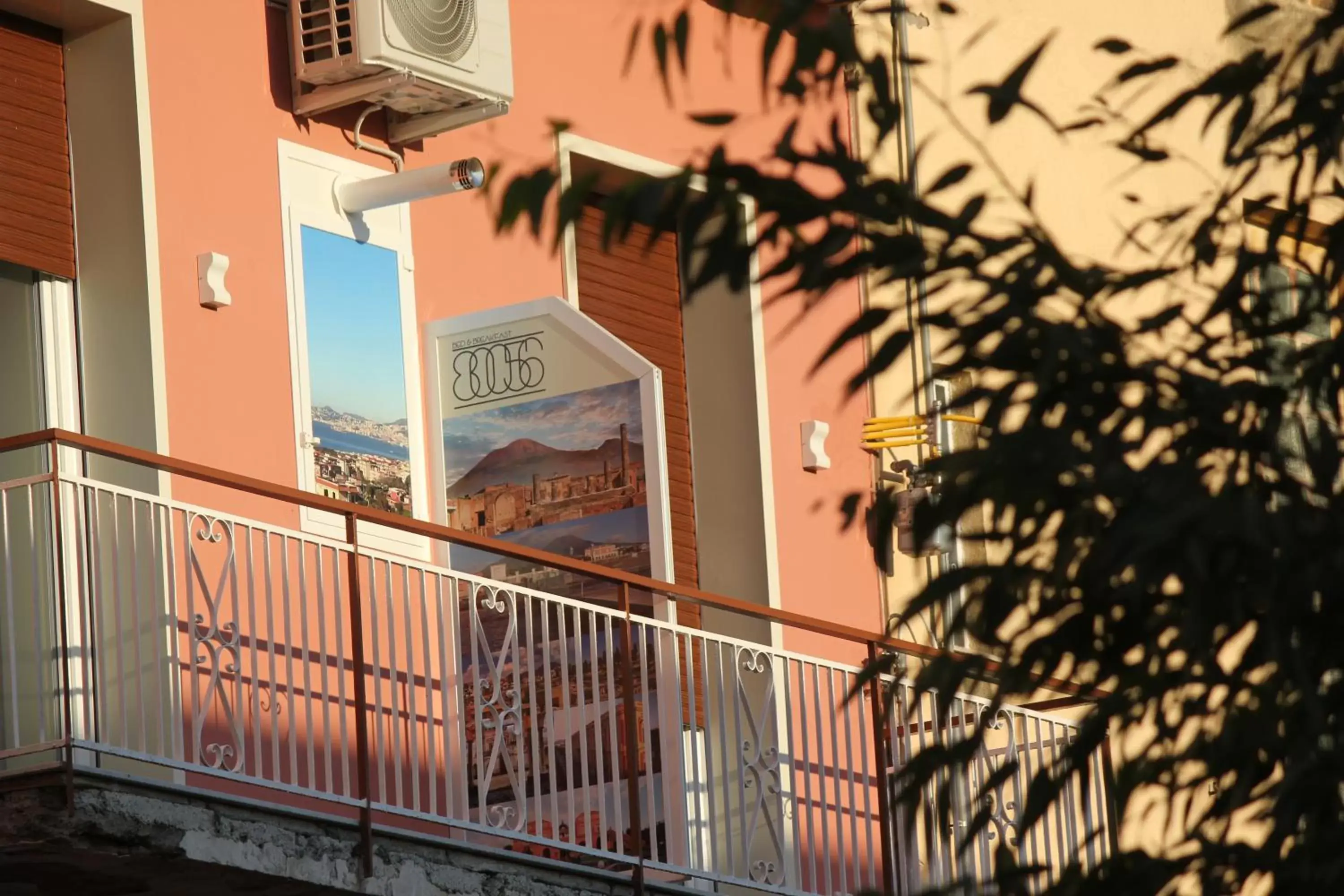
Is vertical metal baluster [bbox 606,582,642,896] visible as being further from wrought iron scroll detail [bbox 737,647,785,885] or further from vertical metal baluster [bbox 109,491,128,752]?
vertical metal baluster [bbox 109,491,128,752]

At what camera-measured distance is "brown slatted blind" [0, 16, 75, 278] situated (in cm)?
821

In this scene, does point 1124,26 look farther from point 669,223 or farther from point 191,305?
point 669,223

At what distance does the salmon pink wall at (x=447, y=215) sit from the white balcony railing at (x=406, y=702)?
56 centimetres

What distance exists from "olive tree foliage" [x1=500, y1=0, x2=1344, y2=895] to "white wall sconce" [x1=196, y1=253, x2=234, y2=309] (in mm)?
5119

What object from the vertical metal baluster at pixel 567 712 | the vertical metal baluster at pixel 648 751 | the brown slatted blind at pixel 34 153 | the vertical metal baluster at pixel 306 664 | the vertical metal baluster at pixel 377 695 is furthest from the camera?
the brown slatted blind at pixel 34 153

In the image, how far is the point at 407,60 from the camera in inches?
355

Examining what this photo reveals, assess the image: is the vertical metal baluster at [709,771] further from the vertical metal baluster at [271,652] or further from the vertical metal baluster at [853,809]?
the vertical metal baluster at [271,652]

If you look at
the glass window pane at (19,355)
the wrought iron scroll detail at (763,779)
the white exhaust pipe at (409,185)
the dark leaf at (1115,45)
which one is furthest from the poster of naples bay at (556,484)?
the dark leaf at (1115,45)

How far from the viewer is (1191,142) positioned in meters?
14.7

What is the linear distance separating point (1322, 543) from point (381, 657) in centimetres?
665

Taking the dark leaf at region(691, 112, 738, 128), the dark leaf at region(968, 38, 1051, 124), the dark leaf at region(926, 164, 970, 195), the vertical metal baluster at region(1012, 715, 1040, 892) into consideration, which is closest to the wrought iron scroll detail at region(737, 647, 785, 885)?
the vertical metal baluster at region(1012, 715, 1040, 892)

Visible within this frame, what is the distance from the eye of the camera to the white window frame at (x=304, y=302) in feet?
29.3

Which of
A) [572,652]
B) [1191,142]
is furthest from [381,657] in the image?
[1191,142]

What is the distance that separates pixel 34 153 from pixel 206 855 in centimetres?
303
